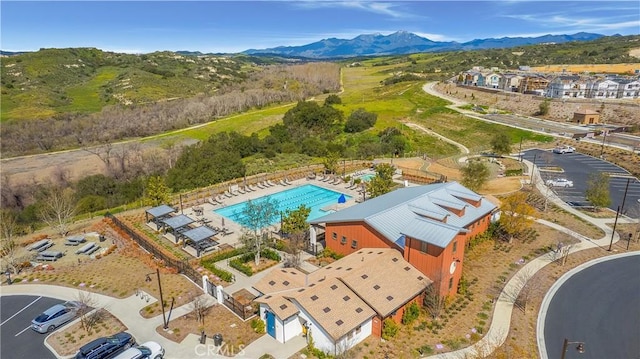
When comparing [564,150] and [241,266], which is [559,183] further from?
[241,266]

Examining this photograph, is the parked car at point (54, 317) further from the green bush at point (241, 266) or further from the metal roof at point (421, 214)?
the metal roof at point (421, 214)

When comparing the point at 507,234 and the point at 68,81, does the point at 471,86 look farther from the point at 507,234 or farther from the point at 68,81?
the point at 68,81

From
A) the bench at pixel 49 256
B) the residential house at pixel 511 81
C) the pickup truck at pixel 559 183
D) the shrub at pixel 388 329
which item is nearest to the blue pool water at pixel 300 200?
the bench at pixel 49 256

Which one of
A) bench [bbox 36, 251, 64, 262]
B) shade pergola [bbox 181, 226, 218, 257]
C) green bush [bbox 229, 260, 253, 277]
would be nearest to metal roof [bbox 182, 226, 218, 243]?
shade pergola [bbox 181, 226, 218, 257]

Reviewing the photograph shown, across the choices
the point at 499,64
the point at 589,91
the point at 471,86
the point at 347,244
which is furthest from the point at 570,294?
the point at 499,64

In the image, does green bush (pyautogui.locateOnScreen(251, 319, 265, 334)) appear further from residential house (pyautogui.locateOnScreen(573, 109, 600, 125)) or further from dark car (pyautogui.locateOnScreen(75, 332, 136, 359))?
residential house (pyautogui.locateOnScreen(573, 109, 600, 125))

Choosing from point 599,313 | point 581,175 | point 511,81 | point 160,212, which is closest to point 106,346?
point 160,212
